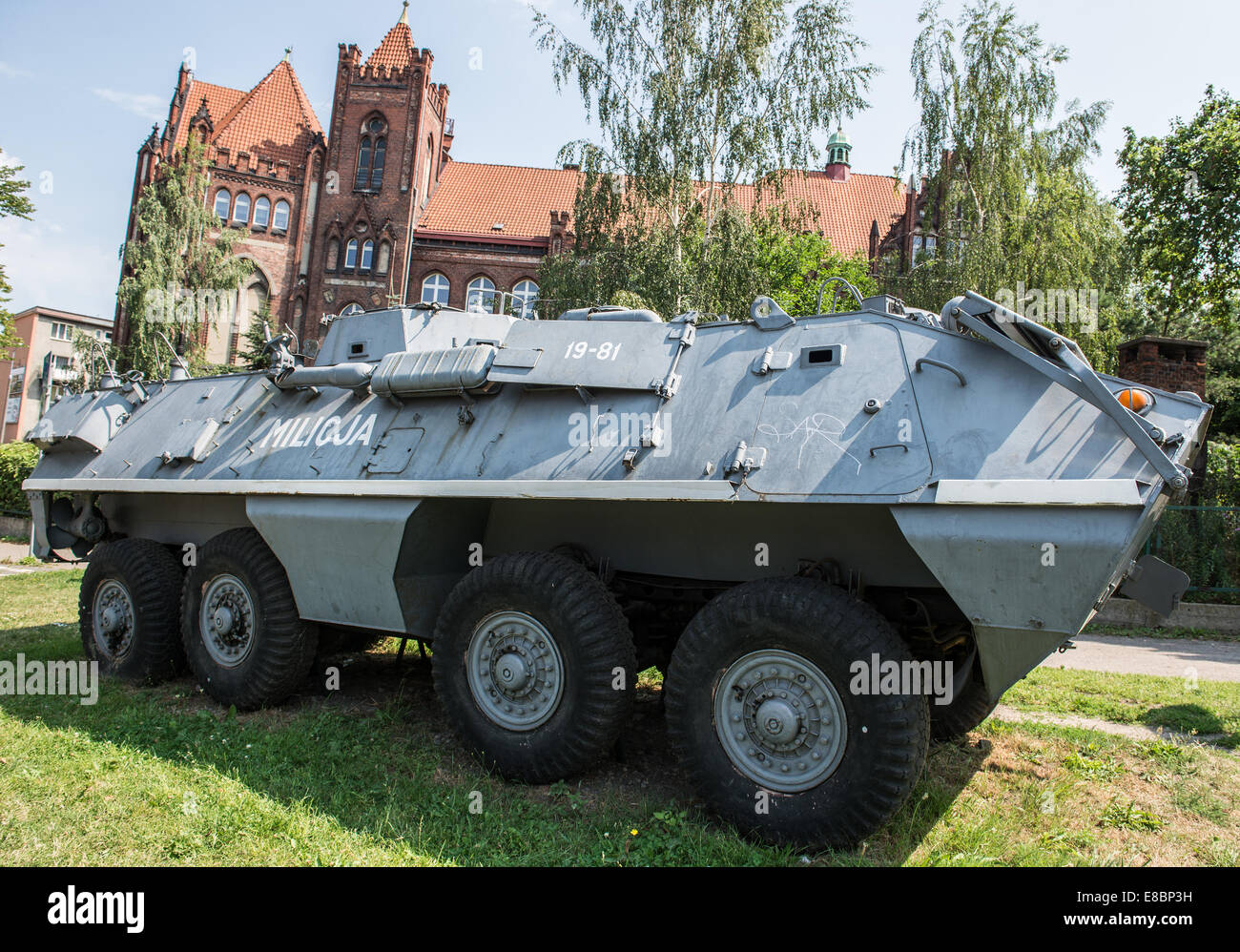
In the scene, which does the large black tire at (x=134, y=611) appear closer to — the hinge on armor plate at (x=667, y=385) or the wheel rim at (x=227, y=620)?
the wheel rim at (x=227, y=620)

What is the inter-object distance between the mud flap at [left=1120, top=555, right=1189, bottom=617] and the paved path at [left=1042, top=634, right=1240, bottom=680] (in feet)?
14.9

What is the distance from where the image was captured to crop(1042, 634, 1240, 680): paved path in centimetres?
876

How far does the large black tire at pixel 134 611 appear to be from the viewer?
675cm

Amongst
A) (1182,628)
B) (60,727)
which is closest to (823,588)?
(60,727)

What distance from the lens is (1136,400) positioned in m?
3.98

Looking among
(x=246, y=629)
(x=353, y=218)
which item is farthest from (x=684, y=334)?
(x=353, y=218)

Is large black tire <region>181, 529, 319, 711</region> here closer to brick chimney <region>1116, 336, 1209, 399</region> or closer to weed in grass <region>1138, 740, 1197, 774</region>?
weed in grass <region>1138, 740, 1197, 774</region>

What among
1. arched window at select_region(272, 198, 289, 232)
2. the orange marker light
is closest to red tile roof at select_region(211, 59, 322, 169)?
arched window at select_region(272, 198, 289, 232)

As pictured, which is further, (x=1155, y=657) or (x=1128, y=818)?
(x=1155, y=657)

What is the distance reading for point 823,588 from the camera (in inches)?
161

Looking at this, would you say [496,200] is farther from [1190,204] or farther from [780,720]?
[780,720]

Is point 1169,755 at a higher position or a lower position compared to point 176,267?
lower

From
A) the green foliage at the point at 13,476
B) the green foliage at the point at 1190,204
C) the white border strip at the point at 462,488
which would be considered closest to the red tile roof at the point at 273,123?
the green foliage at the point at 13,476

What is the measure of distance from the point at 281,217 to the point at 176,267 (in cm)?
552
